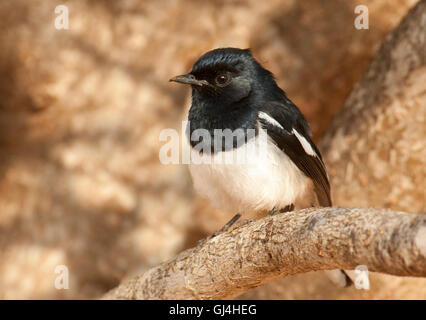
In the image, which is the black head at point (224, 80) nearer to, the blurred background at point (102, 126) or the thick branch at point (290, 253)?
the thick branch at point (290, 253)

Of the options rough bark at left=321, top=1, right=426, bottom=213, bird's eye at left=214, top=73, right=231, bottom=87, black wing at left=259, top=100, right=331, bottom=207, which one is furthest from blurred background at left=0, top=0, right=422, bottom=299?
bird's eye at left=214, top=73, right=231, bottom=87

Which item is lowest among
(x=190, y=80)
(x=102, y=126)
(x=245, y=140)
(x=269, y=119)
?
(x=245, y=140)

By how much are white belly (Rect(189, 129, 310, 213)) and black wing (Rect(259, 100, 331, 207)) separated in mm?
50

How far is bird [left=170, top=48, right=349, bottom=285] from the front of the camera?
3600 millimetres

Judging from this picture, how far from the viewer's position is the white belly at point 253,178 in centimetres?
358

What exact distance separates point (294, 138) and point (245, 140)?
0.45 metres

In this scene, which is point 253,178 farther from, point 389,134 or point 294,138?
point 389,134

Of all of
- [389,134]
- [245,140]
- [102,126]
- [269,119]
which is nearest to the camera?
[245,140]

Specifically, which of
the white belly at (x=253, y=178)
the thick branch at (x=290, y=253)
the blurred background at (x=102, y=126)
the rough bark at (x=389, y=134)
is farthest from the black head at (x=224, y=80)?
the blurred background at (x=102, y=126)

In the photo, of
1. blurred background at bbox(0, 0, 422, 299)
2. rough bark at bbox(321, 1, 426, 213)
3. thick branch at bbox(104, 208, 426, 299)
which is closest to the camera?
thick branch at bbox(104, 208, 426, 299)

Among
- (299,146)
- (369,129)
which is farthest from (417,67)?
(299,146)

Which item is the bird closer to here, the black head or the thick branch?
the black head

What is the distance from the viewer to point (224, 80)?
3814 millimetres

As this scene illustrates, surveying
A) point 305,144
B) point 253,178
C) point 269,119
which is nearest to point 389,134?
point 305,144
